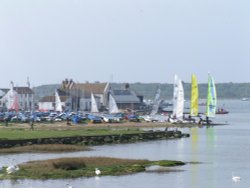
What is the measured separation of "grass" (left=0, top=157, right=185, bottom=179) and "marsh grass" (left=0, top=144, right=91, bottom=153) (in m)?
9.83

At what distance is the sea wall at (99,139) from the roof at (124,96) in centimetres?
8313

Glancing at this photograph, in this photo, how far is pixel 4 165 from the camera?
50281 mm

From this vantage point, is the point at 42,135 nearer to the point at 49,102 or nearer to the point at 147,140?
the point at 147,140

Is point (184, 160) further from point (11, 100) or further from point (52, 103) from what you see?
point (52, 103)

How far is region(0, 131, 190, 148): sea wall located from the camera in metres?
64.0

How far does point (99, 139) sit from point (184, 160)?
682 inches

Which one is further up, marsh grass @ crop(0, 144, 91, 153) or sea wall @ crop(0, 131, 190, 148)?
sea wall @ crop(0, 131, 190, 148)

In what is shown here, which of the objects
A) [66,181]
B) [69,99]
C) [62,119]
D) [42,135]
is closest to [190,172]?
[66,181]

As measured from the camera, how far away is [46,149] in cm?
6278

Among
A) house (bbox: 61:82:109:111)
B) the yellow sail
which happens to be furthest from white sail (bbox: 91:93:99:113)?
the yellow sail

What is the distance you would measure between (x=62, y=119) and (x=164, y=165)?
5992cm

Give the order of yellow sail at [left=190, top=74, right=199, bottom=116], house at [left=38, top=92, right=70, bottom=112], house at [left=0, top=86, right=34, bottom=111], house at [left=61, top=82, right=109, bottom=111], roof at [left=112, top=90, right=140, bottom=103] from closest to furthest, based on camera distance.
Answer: yellow sail at [left=190, top=74, right=199, bottom=116], house at [left=38, top=92, right=70, bottom=112], house at [left=61, top=82, right=109, bottom=111], house at [left=0, top=86, right=34, bottom=111], roof at [left=112, top=90, right=140, bottom=103]

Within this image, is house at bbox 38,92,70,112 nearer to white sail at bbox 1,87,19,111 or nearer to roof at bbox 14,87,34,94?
roof at bbox 14,87,34,94

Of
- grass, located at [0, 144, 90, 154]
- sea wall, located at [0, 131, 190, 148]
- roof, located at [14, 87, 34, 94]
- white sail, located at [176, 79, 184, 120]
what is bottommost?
grass, located at [0, 144, 90, 154]
